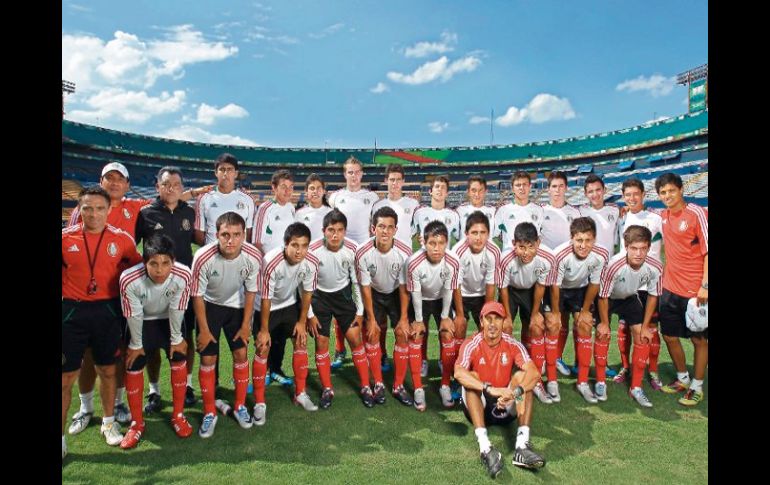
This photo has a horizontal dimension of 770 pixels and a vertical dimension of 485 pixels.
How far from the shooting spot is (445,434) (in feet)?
11.9

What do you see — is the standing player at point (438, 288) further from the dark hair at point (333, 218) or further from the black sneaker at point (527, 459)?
the black sneaker at point (527, 459)

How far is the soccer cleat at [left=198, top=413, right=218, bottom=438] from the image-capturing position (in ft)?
11.6

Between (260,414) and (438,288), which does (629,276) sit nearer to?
(438,288)

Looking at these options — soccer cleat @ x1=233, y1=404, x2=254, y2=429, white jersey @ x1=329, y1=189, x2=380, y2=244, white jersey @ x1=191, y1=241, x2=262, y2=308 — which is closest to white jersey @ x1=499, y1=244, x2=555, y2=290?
white jersey @ x1=329, y1=189, x2=380, y2=244

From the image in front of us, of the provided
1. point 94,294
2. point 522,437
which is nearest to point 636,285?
point 522,437

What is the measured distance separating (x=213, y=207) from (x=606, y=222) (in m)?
4.70

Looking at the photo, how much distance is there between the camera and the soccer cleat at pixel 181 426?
11.5 feet

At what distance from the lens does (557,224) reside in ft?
17.7

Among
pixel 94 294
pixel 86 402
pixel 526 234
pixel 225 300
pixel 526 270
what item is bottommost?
pixel 86 402

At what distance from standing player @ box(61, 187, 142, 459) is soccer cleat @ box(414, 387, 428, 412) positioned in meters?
2.50

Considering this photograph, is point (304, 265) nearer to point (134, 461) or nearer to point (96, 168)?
point (134, 461)
